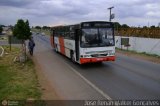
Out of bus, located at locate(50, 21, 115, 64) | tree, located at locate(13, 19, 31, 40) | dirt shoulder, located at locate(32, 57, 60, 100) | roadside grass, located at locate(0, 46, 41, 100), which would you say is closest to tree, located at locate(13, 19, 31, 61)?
tree, located at locate(13, 19, 31, 40)

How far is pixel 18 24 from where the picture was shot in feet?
78.5

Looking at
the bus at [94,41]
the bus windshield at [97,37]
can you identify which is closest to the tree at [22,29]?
the bus at [94,41]

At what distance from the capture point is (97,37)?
62.3 ft

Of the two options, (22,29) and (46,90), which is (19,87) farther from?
(22,29)

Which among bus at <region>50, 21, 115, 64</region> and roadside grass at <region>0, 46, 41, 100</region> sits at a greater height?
bus at <region>50, 21, 115, 64</region>

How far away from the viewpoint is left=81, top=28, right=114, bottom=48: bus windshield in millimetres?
18828

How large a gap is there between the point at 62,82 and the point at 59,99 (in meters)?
3.64

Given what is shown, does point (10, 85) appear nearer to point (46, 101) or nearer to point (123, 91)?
point (46, 101)

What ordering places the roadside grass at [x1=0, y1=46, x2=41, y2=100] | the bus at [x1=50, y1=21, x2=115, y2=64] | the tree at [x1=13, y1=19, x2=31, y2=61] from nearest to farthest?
the roadside grass at [x1=0, y1=46, x2=41, y2=100], the bus at [x1=50, y1=21, x2=115, y2=64], the tree at [x1=13, y1=19, x2=31, y2=61]

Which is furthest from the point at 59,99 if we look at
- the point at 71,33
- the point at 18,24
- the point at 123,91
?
the point at 18,24

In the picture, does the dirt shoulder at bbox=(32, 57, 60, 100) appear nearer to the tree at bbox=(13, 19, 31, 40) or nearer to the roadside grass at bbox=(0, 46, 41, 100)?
the roadside grass at bbox=(0, 46, 41, 100)

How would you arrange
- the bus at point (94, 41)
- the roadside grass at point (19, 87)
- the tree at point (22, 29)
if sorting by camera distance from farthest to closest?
the tree at point (22, 29) < the bus at point (94, 41) < the roadside grass at point (19, 87)

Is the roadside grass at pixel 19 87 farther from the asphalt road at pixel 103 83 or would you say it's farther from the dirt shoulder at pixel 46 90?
the asphalt road at pixel 103 83

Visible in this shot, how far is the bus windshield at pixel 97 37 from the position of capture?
61.8 feet
